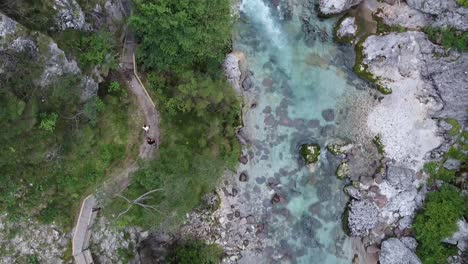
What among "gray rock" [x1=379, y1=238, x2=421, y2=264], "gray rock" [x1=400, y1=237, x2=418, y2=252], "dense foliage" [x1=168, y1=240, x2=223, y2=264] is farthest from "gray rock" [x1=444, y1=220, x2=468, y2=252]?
"dense foliage" [x1=168, y1=240, x2=223, y2=264]

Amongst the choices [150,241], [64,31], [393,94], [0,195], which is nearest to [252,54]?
[393,94]

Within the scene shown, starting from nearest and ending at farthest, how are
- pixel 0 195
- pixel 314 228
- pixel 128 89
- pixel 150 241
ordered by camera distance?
pixel 0 195, pixel 128 89, pixel 150 241, pixel 314 228

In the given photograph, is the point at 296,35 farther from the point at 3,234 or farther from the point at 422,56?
the point at 3,234

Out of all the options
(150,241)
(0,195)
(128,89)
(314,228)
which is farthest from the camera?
(314,228)

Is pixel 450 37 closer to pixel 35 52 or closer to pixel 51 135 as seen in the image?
pixel 35 52

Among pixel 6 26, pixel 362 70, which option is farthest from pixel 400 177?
pixel 6 26

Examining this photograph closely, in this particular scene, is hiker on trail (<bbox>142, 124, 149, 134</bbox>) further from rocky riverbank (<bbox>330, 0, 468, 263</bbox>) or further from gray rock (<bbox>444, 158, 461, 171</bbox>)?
gray rock (<bbox>444, 158, 461, 171</bbox>)
